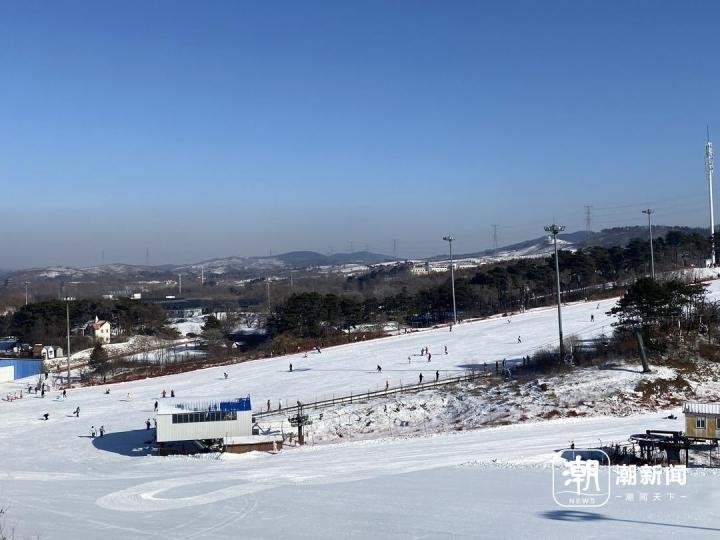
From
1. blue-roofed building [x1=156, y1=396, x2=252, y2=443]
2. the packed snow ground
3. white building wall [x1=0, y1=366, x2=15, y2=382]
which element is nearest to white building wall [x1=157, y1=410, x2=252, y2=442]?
blue-roofed building [x1=156, y1=396, x2=252, y2=443]

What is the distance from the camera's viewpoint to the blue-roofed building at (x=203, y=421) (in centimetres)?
2884

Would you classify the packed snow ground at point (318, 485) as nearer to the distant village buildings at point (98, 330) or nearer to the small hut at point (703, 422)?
the small hut at point (703, 422)

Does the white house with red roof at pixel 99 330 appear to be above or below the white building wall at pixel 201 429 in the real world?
above

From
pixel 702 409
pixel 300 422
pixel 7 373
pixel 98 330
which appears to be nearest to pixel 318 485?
pixel 300 422

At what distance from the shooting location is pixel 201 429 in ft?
95.5

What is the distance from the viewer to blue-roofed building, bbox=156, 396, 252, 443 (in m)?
28.8

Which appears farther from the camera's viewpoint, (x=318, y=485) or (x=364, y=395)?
(x=364, y=395)

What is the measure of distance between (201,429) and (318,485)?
912cm

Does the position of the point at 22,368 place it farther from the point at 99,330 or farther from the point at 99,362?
the point at 99,330

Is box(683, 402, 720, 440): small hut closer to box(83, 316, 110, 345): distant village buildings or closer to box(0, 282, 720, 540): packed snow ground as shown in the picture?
box(0, 282, 720, 540): packed snow ground

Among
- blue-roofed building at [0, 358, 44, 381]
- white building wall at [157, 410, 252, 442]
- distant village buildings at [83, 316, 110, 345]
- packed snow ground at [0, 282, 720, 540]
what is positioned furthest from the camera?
distant village buildings at [83, 316, 110, 345]

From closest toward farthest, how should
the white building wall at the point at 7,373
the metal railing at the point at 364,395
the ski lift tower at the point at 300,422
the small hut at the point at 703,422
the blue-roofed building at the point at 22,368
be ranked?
the small hut at the point at 703,422 < the ski lift tower at the point at 300,422 < the metal railing at the point at 364,395 < the white building wall at the point at 7,373 < the blue-roofed building at the point at 22,368

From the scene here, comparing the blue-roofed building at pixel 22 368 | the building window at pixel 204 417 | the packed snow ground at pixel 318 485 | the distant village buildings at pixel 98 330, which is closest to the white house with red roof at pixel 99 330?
the distant village buildings at pixel 98 330

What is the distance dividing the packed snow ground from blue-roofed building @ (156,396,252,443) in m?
1.31
